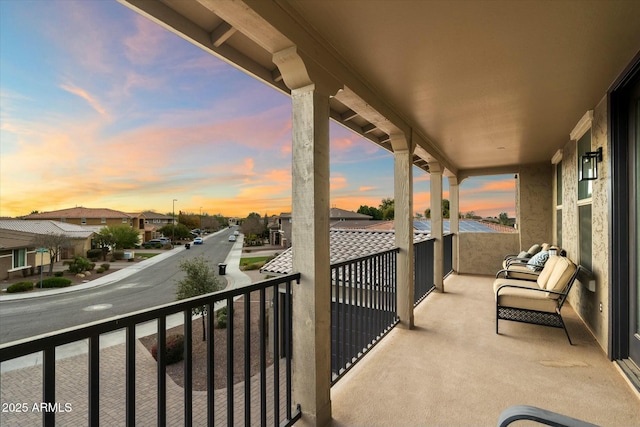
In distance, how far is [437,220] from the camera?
5.15m

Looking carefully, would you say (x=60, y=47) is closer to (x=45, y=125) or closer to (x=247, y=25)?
(x=45, y=125)

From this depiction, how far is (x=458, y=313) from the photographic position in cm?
396

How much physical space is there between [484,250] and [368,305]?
175 inches

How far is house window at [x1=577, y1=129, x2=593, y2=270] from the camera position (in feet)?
11.0

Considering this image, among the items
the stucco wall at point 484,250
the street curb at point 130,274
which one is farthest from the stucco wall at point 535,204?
the street curb at point 130,274

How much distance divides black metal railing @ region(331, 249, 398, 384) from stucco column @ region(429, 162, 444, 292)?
6.26ft

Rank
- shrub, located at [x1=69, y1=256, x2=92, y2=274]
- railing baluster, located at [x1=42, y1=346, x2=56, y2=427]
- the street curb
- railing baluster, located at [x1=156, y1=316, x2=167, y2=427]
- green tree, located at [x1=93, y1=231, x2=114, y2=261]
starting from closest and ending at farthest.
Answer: railing baluster, located at [x1=42, y1=346, x2=56, y2=427] < railing baluster, located at [x1=156, y1=316, x2=167, y2=427] < the street curb < shrub, located at [x1=69, y1=256, x2=92, y2=274] < green tree, located at [x1=93, y1=231, x2=114, y2=261]

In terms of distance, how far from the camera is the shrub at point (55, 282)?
14.8 ft

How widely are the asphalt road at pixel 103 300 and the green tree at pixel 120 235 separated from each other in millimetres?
1150

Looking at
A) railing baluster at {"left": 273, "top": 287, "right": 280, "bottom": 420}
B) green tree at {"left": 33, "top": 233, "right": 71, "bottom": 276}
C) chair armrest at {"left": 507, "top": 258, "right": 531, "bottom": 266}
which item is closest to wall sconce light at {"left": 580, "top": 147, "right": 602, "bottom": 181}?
chair armrest at {"left": 507, "top": 258, "right": 531, "bottom": 266}

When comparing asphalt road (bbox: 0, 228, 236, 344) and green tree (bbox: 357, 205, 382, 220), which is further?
green tree (bbox: 357, 205, 382, 220)

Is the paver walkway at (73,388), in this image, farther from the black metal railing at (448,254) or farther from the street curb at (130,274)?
the black metal railing at (448,254)

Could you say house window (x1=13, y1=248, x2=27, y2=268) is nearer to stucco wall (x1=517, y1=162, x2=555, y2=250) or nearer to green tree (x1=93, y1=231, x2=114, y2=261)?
green tree (x1=93, y1=231, x2=114, y2=261)

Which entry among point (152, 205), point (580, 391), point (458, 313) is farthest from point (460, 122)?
point (152, 205)
